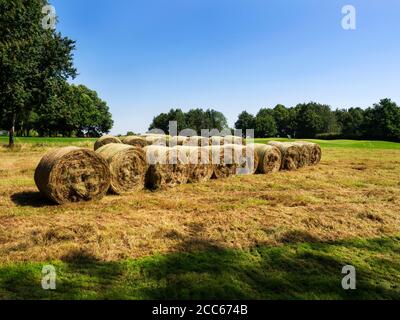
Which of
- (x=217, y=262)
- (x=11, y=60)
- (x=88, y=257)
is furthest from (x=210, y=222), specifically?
(x=11, y=60)

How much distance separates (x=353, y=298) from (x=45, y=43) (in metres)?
28.9

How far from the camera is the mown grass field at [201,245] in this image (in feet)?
15.8

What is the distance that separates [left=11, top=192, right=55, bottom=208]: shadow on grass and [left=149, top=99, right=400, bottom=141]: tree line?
3001 inches

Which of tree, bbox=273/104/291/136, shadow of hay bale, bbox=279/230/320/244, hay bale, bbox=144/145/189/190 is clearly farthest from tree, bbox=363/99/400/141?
shadow of hay bale, bbox=279/230/320/244

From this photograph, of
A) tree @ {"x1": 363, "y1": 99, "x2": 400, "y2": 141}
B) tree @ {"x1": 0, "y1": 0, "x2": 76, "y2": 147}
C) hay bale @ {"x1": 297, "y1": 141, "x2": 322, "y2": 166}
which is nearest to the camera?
hay bale @ {"x1": 297, "y1": 141, "x2": 322, "y2": 166}

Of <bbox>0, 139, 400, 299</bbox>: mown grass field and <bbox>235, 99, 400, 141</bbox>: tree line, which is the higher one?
<bbox>235, 99, 400, 141</bbox>: tree line

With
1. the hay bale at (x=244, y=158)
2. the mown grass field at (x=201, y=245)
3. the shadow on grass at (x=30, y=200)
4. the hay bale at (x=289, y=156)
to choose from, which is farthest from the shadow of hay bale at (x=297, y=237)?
the hay bale at (x=289, y=156)

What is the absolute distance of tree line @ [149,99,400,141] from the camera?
79875 millimetres

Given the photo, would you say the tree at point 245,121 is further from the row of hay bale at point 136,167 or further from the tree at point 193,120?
the row of hay bale at point 136,167

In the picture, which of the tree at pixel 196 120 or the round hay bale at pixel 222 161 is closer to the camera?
the round hay bale at pixel 222 161

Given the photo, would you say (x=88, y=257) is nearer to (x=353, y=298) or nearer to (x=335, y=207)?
(x=353, y=298)

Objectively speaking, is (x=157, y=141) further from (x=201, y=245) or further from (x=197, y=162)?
(x=201, y=245)

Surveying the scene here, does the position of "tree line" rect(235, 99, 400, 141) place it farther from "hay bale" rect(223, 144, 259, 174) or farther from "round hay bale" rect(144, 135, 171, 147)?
"hay bale" rect(223, 144, 259, 174)

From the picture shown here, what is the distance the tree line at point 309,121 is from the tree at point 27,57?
6491cm
